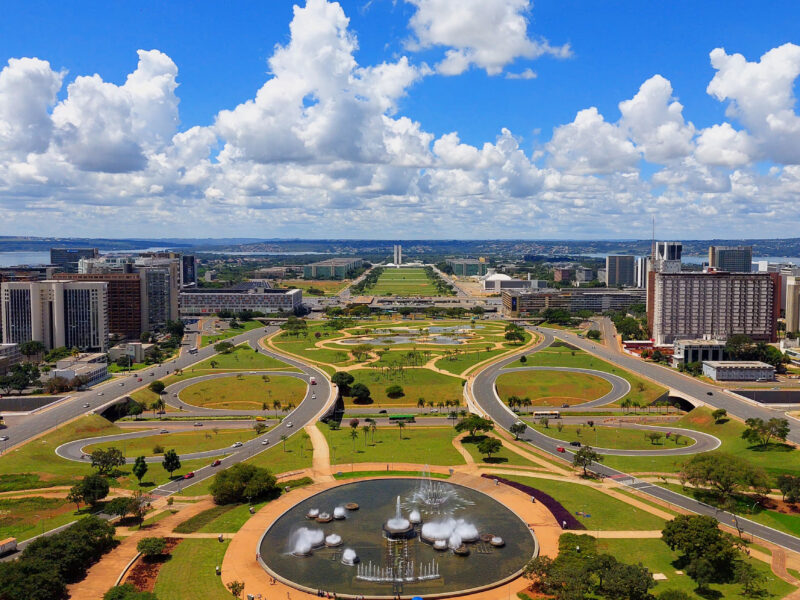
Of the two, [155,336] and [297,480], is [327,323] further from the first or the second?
[297,480]

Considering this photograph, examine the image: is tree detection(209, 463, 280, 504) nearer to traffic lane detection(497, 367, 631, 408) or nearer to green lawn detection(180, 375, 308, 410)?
green lawn detection(180, 375, 308, 410)

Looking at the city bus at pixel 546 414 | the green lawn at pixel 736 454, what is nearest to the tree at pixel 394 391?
the city bus at pixel 546 414

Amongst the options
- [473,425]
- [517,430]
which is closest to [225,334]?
[473,425]

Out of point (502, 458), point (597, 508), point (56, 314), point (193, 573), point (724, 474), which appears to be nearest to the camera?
point (193, 573)

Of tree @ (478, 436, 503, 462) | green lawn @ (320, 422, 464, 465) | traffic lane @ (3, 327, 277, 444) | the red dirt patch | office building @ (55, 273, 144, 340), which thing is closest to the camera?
the red dirt patch

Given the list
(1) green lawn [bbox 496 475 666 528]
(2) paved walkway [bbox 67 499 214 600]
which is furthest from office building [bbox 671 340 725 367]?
(2) paved walkway [bbox 67 499 214 600]

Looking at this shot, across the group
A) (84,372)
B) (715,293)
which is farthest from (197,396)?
(715,293)

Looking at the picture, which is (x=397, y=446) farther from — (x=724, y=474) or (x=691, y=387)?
(x=691, y=387)
